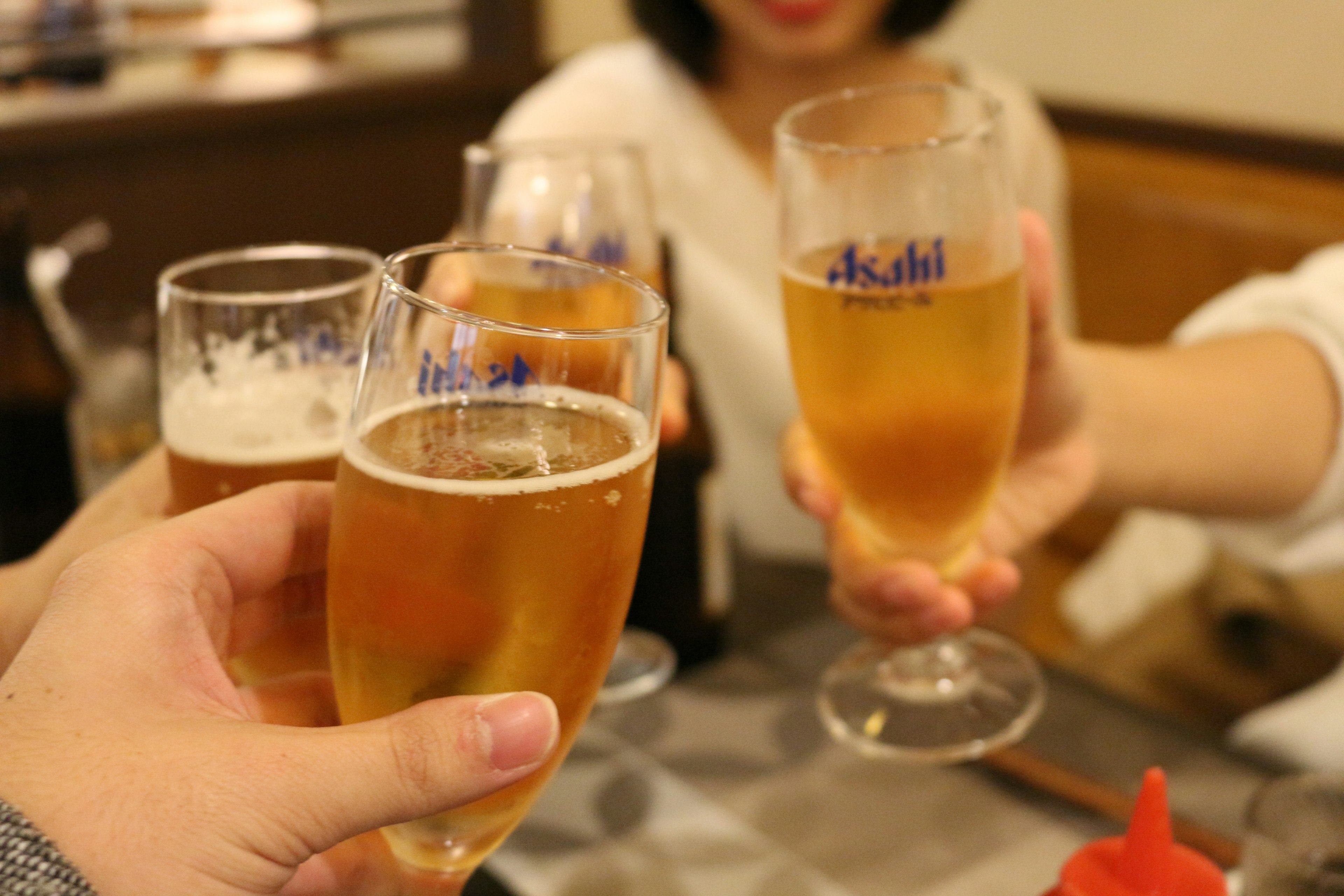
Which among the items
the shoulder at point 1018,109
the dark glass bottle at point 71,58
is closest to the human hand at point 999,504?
the shoulder at point 1018,109

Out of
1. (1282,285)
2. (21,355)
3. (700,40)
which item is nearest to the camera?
(1282,285)

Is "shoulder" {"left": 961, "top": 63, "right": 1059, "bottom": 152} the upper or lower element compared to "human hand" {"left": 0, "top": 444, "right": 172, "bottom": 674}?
upper

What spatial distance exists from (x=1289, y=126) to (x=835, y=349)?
212cm

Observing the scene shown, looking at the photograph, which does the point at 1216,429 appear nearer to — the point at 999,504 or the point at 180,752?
the point at 999,504

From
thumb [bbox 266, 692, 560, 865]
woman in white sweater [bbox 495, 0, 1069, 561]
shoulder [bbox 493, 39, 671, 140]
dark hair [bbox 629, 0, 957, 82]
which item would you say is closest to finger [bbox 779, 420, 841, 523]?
thumb [bbox 266, 692, 560, 865]

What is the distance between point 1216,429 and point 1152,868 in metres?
0.86

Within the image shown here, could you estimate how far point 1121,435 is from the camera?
135 cm

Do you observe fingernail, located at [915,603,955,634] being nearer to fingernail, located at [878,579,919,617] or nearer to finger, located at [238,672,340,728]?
fingernail, located at [878,579,919,617]

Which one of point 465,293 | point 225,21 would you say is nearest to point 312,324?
point 465,293

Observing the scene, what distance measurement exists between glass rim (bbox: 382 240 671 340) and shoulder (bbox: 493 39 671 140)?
1614mm

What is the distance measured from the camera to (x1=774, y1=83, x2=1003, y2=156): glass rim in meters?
0.90

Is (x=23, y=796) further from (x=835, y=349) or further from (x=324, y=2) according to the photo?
(x=324, y=2)

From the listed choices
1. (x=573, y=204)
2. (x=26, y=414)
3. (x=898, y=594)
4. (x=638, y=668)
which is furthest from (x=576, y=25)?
(x=898, y=594)

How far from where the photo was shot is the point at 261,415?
34.7 inches
